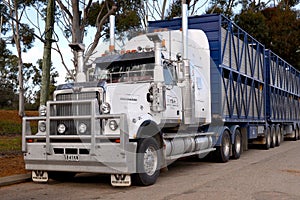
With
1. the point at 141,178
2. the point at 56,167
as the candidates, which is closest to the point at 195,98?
the point at 141,178

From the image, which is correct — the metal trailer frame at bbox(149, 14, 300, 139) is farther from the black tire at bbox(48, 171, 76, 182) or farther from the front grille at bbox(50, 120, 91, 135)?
the front grille at bbox(50, 120, 91, 135)

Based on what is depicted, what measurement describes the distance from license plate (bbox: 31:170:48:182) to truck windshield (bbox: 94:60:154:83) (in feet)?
8.63

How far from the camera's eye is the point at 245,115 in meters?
16.4

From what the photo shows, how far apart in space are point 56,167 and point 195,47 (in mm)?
5837

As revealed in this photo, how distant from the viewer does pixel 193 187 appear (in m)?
9.18

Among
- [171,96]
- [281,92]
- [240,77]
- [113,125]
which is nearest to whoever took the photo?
[113,125]

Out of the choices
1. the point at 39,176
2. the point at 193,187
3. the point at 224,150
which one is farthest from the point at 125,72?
the point at 224,150

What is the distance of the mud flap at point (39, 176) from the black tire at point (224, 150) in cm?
599

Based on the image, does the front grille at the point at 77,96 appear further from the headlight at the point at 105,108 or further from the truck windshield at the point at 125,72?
the truck windshield at the point at 125,72

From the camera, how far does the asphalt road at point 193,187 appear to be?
27.2 feet

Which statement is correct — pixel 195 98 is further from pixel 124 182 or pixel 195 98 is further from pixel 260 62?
pixel 260 62

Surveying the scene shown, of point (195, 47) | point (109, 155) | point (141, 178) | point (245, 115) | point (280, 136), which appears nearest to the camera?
point (109, 155)

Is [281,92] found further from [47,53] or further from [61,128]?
[61,128]

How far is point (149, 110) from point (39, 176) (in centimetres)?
289
